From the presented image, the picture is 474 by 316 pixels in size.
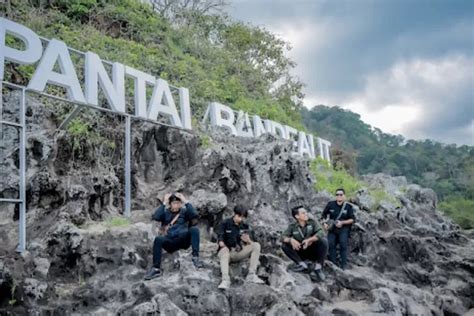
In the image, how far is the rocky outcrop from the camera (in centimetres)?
743

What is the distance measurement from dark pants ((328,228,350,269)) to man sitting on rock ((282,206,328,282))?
3.60 feet

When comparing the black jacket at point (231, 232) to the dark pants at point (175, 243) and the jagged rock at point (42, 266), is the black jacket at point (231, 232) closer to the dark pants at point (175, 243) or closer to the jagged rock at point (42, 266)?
the dark pants at point (175, 243)

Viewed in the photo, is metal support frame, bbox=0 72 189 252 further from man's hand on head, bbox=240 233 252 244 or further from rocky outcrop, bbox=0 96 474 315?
man's hand on head, bbox=240 233 252 244

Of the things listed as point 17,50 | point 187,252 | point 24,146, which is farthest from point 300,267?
point 17,50

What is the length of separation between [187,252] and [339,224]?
3.25 m

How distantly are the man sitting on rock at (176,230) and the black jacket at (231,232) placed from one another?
441 mm

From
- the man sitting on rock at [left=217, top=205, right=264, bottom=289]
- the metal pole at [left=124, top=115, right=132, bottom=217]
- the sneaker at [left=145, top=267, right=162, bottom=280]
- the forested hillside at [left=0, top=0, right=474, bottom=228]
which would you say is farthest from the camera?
the forested hillside at [left=0, top=0, right=474, bottom=228]

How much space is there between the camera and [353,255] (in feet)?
38.6

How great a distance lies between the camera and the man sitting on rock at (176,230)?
7.93 meters

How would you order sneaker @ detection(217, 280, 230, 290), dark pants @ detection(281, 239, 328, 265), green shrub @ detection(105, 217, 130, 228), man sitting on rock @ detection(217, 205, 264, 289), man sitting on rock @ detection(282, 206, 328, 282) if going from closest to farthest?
sneaker @ detection(217, 280, 230, 290)
man sitting on rock @ detection(217, 205, 264, 289)
man sitting on rock @ detection(282, 206, 328, 282)
dark pants @ detection(281, 239, 328, 265)
green shrub @ detection(105, 217, 130, 228)

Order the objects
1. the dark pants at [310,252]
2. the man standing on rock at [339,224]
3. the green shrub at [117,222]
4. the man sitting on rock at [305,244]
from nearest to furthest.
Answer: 1. the man sitting on rock at [305,244]
2. the dark pants at [310,252]
3. the green shrub at [117,222]
4. the man standing on rock at [339,224]

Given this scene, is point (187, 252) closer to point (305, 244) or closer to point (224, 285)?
point (224, 285)

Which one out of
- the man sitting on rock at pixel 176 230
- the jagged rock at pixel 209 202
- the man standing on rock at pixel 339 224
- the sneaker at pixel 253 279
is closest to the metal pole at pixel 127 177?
the jagged rock at pixel 209 202

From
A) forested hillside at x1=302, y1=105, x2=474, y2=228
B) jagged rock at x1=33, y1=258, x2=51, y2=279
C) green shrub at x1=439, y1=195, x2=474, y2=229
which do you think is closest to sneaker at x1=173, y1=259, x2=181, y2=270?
jagged rock at x1=33, y1=258, x2=51, y2=279
